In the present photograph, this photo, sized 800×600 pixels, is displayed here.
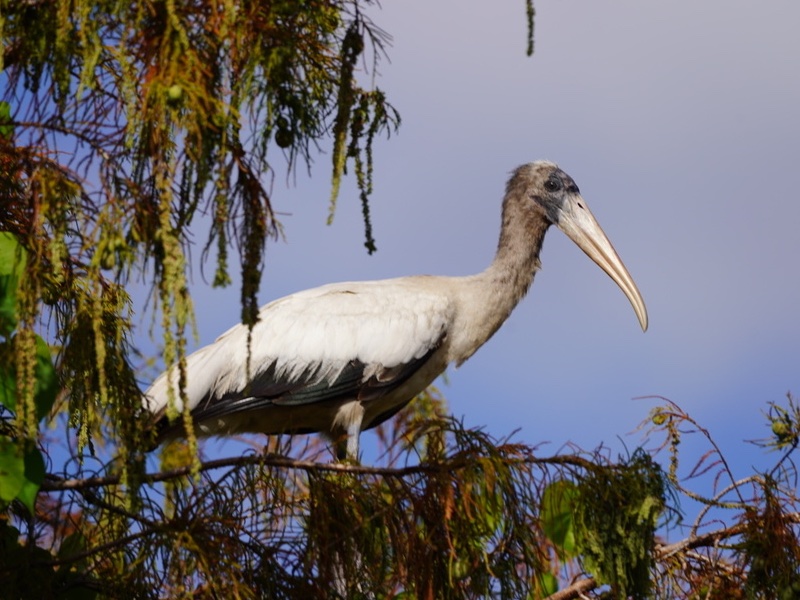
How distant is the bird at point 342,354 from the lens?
20.7 ft

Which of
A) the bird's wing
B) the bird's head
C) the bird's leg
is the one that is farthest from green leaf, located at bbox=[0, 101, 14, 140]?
the bird's head

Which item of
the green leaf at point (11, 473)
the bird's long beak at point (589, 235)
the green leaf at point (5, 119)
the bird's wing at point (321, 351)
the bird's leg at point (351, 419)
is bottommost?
the green leaf at point (11, 473)

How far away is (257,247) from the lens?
305 cm

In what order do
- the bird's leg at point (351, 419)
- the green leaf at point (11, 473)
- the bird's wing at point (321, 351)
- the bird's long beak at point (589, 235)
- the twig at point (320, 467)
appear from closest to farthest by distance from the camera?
the green leaf at point (11, 473), the twig at point (320, 467), the bird's wing at point (321, 351), the bird's leg at point (351, 419), the bird's long beak at point (589, 235)

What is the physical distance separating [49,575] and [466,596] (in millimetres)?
1306

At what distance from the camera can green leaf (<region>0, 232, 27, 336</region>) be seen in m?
3.12

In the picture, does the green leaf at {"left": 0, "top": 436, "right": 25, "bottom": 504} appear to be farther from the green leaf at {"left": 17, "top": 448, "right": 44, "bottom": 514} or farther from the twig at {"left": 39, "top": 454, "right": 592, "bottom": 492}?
the twig at {"left": 39, "top": 454, "right": 592, "bottom": 492}

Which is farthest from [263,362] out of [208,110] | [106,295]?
[208,110]

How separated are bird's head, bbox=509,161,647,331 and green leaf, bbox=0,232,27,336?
4801mm

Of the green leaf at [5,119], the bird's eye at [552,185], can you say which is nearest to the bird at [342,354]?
the bird's eye at [552,185]

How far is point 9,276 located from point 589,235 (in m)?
5.02

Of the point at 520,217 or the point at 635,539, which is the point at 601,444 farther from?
the point at 520,217

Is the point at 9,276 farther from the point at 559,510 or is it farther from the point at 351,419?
the point at 351,419

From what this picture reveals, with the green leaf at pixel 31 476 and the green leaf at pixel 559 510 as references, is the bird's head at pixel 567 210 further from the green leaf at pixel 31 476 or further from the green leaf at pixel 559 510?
the green leaf at pixel 31 476
